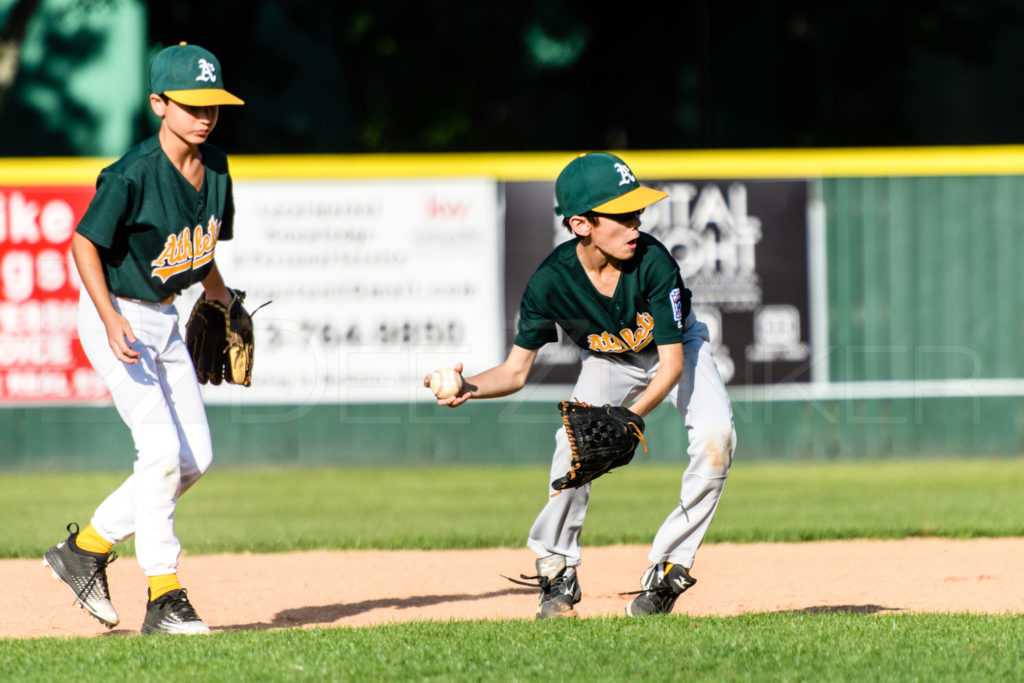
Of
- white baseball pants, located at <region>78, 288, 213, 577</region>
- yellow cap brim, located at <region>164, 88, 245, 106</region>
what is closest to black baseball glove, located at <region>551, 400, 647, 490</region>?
white baseball pants, located at <region>78, 288, 213, 577</region>

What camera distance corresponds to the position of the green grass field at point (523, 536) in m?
3.58

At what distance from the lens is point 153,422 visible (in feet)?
13.9

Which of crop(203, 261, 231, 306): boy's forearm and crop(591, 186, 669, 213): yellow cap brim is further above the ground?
crop(591, 186, 669, 213): yellow cap brim

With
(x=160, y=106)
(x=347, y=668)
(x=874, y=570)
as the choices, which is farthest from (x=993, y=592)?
(x=160, y=106)

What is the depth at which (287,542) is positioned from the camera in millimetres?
6766

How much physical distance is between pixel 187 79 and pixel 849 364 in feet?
23.7

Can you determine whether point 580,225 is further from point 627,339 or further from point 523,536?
point 523,536

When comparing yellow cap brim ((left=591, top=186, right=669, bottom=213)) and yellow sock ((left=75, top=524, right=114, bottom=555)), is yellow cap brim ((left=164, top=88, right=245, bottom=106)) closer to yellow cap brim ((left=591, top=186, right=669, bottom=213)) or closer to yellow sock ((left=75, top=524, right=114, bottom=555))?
yellow cap brim ((left=591, top=186, right=669, bottom=213))

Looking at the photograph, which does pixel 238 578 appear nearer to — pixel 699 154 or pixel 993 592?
pixel 993 592

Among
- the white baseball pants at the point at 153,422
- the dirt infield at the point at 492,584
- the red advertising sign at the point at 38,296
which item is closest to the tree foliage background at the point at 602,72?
the red advertising sign at the point at 38,296

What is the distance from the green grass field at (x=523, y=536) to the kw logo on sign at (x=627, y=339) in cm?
94

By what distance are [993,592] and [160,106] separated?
3.66 meters

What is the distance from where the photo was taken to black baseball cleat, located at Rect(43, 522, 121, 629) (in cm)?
435

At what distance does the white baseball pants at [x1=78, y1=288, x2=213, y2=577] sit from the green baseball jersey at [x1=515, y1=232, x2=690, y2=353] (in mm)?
1179
